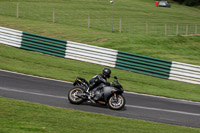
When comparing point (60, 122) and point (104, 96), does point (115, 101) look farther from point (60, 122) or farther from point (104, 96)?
point (60, 122)

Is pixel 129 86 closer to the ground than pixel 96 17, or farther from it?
closer to the ground

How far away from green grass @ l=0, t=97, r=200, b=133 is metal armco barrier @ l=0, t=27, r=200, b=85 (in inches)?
393

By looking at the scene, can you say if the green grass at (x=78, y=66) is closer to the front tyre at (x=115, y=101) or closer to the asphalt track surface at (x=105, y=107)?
the asphalt track surface at (x=105, y=107)

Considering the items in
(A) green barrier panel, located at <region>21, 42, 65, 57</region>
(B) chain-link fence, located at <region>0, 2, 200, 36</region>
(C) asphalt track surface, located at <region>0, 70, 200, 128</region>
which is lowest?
(C) asphalt track surface, located at <region>0, 70, 200, 128</region>

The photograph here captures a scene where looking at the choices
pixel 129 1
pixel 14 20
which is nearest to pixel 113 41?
pixel 14 20

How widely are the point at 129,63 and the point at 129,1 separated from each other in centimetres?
Answer: 5078

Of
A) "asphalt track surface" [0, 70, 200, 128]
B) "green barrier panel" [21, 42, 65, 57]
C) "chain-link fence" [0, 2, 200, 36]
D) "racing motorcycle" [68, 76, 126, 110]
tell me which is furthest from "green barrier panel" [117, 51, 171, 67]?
"chain-link fence" [0, 2, 200, 36]

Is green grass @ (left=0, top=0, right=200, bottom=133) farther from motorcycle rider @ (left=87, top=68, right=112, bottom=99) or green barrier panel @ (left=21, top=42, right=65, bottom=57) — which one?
motorcycle rider @ (left=87, top=68, right=112, bottom=99)

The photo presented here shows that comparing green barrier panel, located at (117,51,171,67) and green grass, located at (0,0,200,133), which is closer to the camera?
green grass, located at (0,0,200,133)

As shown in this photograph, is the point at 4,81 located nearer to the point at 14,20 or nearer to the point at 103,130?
the point at 103,130

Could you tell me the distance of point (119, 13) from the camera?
5406cm

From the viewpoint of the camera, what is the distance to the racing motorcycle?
12.4m

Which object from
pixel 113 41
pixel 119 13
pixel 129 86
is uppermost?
pixel 119 13

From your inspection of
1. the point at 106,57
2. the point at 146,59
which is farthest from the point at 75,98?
the point at 106,57
